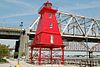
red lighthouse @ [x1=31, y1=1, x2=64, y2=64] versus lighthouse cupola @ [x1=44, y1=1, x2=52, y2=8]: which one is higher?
lighthouse cupola @ [x1=44, y1=1, x2=52, y2=8]

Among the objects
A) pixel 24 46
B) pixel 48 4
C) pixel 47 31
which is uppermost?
pixel 48 4

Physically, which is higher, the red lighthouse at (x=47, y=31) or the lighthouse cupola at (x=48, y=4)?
the lighthouse cupola at (x=48, y=4)

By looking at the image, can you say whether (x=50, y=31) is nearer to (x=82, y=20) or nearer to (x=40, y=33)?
(x=40, y=33)

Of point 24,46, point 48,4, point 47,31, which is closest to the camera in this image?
point 47,31

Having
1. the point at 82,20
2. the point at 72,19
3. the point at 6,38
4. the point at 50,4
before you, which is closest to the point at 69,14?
the point at 72,19

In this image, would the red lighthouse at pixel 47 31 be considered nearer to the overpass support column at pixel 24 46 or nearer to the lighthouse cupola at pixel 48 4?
the lighthouse cupola at pixel 48 4

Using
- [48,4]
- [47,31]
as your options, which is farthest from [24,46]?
[47,31]

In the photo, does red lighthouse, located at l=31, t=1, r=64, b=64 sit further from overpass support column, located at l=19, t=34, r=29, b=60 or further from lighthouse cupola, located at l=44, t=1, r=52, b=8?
overpass support column, located at l=19, t=34, r=29, b=60

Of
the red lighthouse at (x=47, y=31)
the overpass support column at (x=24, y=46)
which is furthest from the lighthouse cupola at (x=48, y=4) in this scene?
the overpass support column at (x=24, y=46)

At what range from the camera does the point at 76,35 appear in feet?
445

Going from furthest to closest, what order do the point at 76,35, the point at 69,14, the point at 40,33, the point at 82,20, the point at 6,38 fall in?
the point at 82,20, the point at 69,14, the point at 76,35, the point at 6,38, the point at 40,33

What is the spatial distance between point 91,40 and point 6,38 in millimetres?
59683

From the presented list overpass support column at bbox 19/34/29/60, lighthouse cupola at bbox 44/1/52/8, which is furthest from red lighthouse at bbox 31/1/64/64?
overpass support column at bbox 19/34/29/60

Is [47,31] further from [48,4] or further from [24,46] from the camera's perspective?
[24,46]
